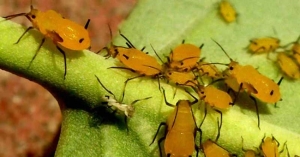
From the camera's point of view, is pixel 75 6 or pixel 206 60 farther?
pixel 75 6

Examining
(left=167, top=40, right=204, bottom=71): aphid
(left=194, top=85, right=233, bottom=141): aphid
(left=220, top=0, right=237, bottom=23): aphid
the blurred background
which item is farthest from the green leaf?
the blurred background

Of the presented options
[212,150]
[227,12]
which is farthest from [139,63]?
[227,12]

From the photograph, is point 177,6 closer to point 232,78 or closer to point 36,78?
point 232,78

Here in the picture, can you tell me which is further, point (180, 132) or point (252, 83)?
point (252, 83)

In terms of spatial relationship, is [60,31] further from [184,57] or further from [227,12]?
[227,12]

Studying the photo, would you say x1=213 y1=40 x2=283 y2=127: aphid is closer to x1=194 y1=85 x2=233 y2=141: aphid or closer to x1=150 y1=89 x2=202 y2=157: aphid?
x1=194 y1=85 x2=233 y2=141: aphid

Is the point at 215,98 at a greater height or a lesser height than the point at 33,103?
greater

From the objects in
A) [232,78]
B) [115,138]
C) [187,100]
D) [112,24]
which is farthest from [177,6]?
[112,24]
